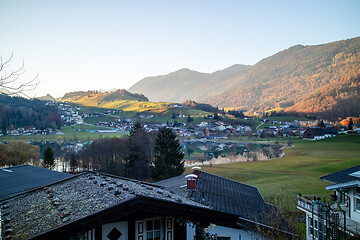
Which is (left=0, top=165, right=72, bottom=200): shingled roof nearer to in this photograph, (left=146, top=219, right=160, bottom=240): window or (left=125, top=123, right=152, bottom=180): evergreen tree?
(left=146, top=219, right=160, bottom=240): window

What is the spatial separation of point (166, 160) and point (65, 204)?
3087cm

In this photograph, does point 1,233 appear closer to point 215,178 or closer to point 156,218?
point 156,218

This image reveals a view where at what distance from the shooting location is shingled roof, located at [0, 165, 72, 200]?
19627 millimetres

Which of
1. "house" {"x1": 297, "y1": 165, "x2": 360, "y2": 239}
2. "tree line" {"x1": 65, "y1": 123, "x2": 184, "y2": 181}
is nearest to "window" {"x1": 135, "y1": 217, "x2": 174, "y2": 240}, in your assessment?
"house" {"x1": 297, "y1": 165, "x2": 360, "y2": 239}

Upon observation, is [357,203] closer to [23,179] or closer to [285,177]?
[23,179]

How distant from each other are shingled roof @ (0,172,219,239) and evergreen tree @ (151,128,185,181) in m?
28.3

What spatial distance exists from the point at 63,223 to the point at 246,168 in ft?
159

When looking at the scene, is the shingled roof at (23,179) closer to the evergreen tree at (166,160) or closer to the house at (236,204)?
the house at (236,204)

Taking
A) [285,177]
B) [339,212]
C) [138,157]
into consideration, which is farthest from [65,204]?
[138,157]

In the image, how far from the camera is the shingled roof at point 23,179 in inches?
773

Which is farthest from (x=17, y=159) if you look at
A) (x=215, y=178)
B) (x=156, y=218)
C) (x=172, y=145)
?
(x=156, y=218)

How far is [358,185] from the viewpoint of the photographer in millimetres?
12312

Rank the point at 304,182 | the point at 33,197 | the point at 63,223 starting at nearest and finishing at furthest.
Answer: the point at 63,223 < the point at 33,197 < the point at 304,182

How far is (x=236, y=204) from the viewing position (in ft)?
44.3
